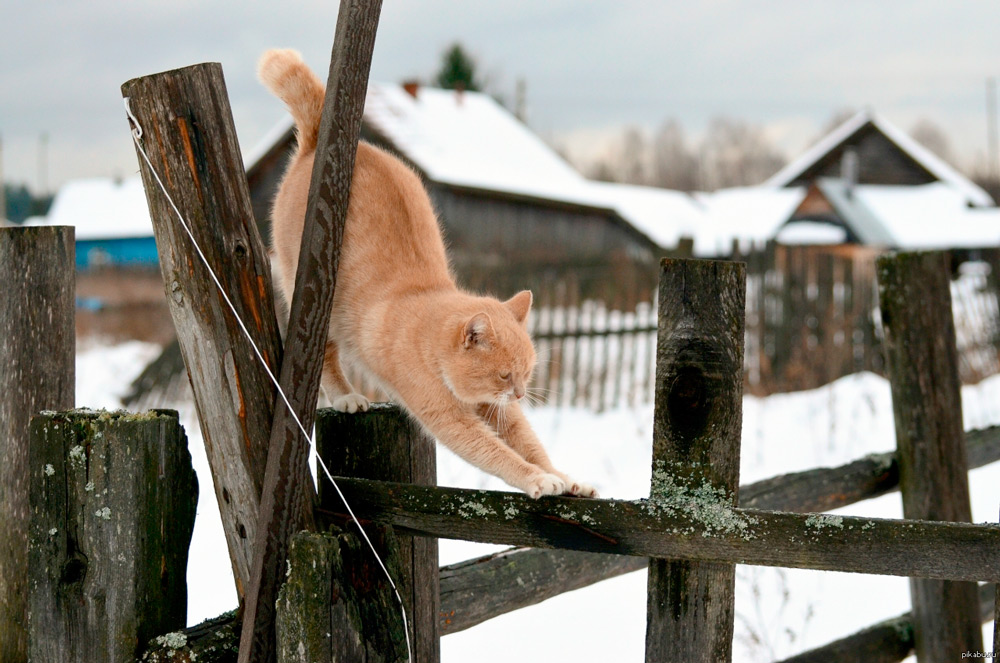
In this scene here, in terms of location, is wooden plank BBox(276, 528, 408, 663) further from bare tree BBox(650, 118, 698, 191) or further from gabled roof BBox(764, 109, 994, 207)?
bare tree BBox(650, 118, 698, 191)

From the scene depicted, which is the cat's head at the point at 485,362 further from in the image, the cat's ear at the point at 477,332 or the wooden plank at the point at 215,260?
the wooden plank at the point at 215,260

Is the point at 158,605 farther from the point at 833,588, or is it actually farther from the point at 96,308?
the point at 96,308

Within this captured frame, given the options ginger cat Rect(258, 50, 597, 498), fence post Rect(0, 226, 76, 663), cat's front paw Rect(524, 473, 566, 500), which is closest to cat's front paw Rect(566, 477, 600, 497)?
cat's front paw Rect(524, 473, 566, 500)

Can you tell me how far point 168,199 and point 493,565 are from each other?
1.46m

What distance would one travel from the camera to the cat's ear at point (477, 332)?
8.05 feet

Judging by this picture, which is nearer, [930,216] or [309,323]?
[309,323]

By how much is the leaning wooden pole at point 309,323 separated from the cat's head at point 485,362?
0.51m

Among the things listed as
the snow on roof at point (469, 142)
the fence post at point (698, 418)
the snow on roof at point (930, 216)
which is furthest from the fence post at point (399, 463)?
the snow on roof at point (930, 216)

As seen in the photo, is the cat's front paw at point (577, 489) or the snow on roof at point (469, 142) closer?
the cat's front paw at point (577, 489)

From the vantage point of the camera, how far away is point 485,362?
2479 millimetres

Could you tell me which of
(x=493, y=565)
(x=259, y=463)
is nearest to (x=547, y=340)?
(x=493, y=565)

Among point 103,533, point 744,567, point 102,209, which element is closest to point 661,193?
point 102,209

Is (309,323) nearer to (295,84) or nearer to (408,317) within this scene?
(408,317)

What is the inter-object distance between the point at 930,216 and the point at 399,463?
27776 mm
